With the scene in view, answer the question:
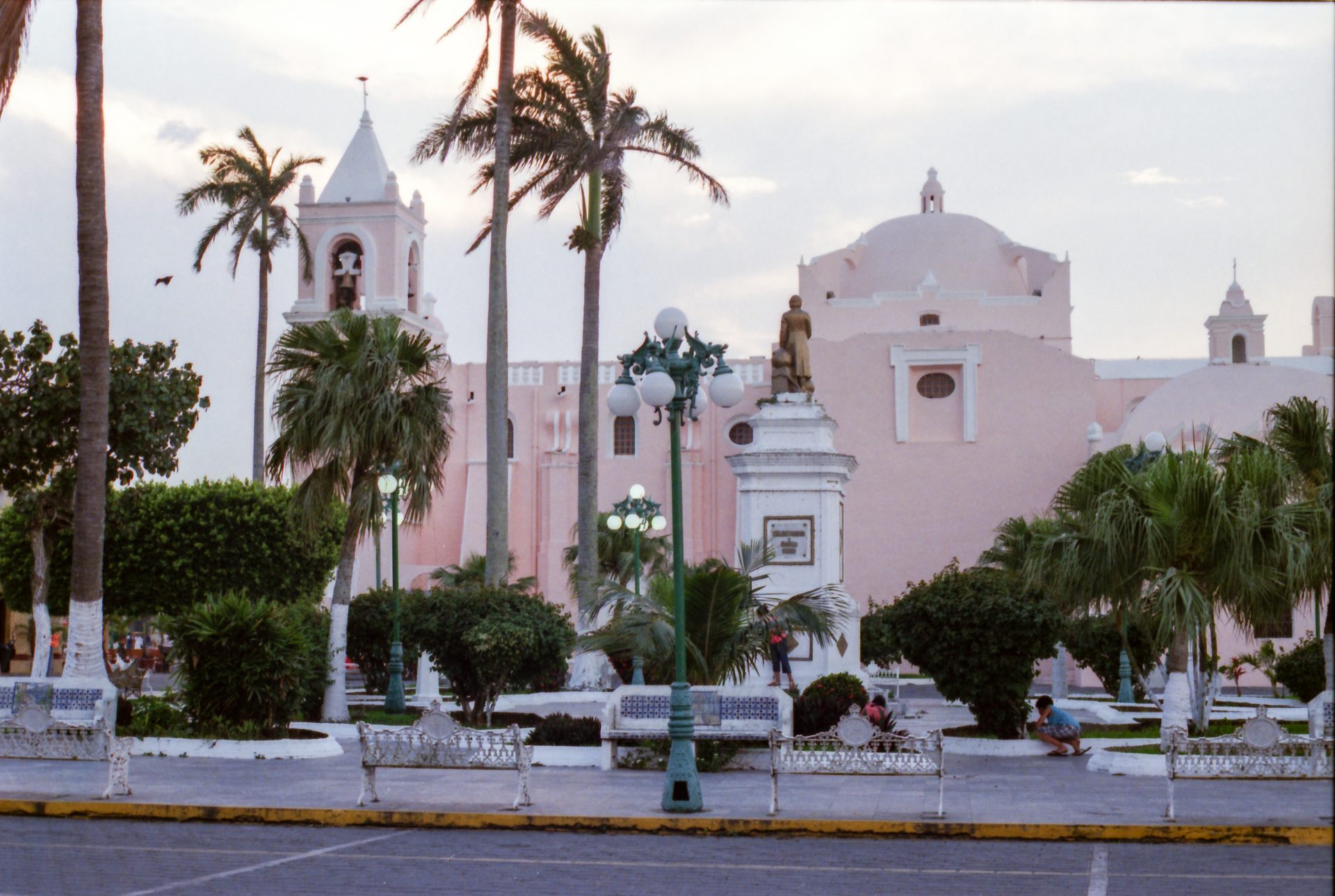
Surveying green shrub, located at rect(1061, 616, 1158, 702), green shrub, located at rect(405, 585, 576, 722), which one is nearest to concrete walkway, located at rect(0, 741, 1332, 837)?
green shrub, located at rect(405, 585, 576, 722)

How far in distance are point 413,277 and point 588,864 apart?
39117 mm

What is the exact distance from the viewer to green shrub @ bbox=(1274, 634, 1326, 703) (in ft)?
74.6

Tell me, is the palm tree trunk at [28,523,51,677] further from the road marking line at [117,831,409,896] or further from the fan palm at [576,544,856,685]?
the road marking line at [117,831,409,896]

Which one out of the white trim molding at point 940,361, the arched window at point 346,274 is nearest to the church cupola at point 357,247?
the arched window at point 346,274

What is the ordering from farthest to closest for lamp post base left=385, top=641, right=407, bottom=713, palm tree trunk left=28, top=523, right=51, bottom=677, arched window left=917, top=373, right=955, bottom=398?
arched window left=917, top=373, right=955, bottom=398 < palm tree trunk left=28, top=523, right=51, bottom=677 < lamp post base left=385, top=641, right=407, bottom=713

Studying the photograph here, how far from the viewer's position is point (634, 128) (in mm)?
27578

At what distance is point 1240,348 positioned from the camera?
50344 millimetres

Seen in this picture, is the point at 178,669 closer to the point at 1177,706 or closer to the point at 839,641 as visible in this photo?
the point at 839,641

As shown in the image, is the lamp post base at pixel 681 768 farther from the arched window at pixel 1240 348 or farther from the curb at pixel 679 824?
the arched window at pixel 1240 348

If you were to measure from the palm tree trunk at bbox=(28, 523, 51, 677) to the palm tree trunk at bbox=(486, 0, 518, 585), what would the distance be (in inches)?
264

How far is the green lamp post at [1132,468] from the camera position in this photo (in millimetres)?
18353

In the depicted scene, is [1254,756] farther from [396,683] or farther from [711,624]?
[396,683]

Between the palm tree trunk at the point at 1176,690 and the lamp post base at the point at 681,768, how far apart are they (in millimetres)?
5442

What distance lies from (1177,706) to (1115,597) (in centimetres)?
121
